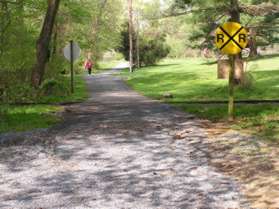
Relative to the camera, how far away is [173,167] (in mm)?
9234

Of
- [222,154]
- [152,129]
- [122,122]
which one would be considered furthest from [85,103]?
[222,154]

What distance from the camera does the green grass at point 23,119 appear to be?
13.9 metres

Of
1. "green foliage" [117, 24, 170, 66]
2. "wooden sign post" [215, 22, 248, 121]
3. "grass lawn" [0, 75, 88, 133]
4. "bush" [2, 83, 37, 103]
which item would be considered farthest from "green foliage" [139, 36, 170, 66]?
"wooden sign post" [215, 22, 248, 121]

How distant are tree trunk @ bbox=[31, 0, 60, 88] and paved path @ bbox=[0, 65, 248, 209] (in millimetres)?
9031

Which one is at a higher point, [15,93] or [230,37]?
[230,37]

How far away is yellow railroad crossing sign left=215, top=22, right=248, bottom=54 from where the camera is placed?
1447 centimetres

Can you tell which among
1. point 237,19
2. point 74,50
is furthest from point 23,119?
point 237,19

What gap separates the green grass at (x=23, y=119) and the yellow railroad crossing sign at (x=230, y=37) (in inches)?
206

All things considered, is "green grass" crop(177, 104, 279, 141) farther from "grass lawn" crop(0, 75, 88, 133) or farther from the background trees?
the background trees

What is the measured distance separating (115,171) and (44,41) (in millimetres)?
14880

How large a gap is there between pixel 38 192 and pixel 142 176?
179 cm

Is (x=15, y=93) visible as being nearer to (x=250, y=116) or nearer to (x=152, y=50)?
(x=250, y=116)

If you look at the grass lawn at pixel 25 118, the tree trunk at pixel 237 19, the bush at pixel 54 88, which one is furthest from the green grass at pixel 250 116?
the bush at pixel 54 88

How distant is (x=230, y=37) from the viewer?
47.6 feet
